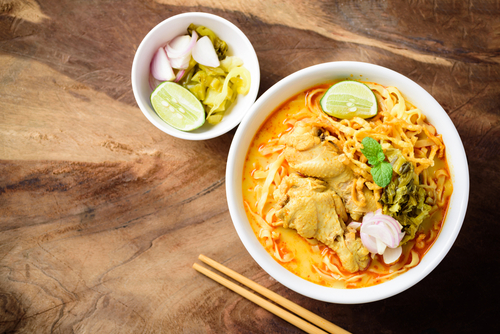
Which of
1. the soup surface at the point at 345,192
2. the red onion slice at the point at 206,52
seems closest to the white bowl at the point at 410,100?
the soup surface at the point at 345,192

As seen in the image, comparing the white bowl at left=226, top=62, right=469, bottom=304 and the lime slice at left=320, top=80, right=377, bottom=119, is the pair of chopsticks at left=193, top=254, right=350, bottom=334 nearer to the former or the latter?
the white bowl at left=226, top=62, right=469, bottom=304

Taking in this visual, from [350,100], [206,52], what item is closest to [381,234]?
[350,100]

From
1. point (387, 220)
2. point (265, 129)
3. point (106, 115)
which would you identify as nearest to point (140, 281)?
point (106, 115)

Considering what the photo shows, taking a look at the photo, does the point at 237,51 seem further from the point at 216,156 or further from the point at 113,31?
the point at 113,31

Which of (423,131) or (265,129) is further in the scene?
(265,129)

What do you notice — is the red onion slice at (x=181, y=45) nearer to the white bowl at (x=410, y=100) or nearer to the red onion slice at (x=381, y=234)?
the white bowl at (x=410, y=100)
